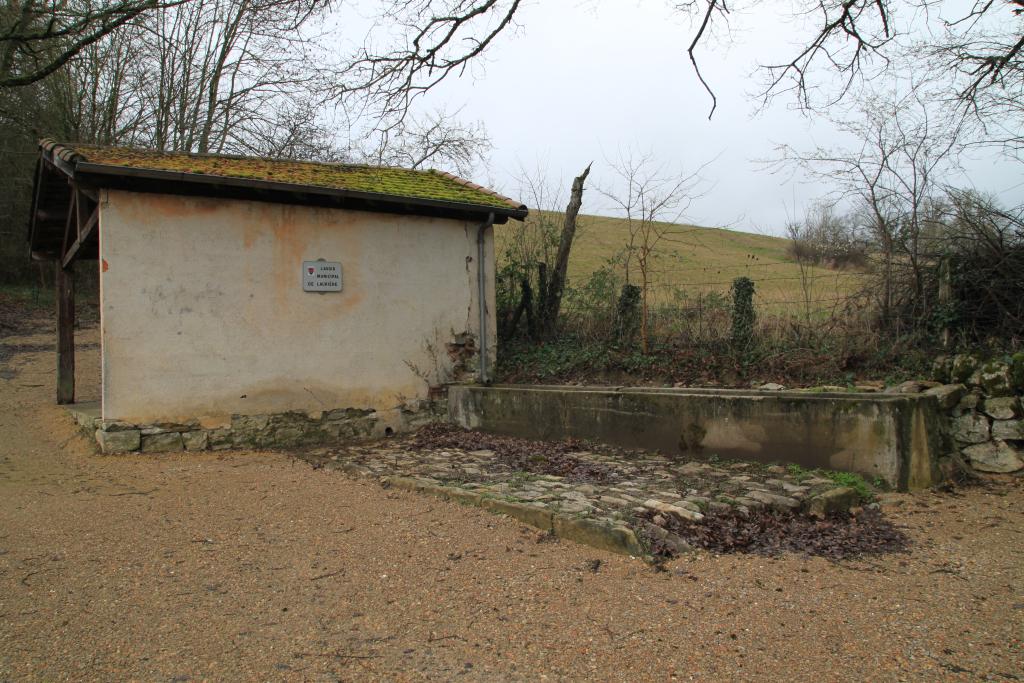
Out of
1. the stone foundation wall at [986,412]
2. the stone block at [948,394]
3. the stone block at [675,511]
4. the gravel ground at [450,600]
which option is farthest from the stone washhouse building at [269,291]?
the stone foundation wall at [986,412]

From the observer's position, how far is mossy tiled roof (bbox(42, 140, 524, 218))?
26.0 ft

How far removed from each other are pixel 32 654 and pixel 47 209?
9.35 metres

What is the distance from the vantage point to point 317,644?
10.8ft

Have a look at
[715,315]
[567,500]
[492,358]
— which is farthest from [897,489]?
[492,358]

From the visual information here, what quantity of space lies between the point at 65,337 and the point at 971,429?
500 inches

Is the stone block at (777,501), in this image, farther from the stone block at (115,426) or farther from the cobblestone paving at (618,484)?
the stone block at (115,426)

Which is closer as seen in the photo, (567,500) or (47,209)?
(567,500)

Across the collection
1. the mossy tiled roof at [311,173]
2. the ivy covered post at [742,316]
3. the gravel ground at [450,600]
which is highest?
the mossy tiled roof at [311,173]

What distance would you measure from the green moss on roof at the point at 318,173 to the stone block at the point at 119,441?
2.93m

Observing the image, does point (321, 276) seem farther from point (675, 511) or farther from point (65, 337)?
point (675, 511)

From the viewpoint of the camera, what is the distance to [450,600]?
3.82 meters

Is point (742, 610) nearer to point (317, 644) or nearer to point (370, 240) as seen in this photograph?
point (317, 644)

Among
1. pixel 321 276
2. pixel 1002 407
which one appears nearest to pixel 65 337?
pixel 321 276

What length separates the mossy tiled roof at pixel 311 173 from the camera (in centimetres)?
792
